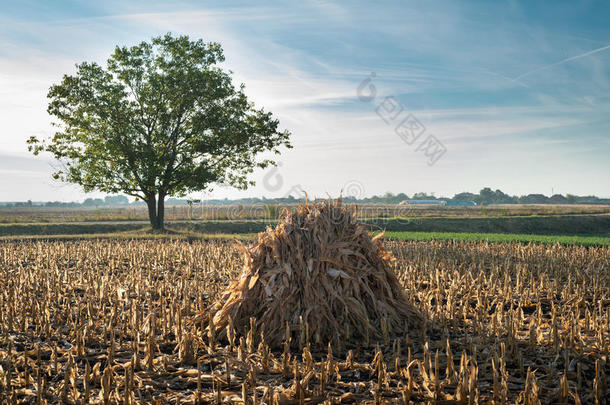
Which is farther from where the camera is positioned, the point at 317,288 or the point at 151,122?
the point at 151,122

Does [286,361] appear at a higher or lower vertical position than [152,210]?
lower

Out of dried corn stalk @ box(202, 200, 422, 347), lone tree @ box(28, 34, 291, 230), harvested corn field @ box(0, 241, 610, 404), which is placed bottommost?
harvested corn field @ box(0, 241, 610, 404)

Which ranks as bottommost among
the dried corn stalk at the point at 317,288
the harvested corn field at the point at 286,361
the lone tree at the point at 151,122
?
the harvested corn field at the point at 286,361

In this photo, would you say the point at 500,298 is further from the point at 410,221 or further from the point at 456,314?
the point at 410,221

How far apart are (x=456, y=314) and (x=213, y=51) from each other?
30.8m

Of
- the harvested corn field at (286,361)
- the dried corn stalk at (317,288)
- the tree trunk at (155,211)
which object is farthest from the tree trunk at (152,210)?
the dried corn stalk at (317,288)

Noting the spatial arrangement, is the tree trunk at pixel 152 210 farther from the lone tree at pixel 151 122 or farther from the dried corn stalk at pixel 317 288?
the dried corn stalk at pixel 317 288

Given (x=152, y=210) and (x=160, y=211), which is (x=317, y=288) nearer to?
(x=160, y=211)

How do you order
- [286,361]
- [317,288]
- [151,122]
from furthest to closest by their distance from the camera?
[151,122] → [317,288] → [286,361]

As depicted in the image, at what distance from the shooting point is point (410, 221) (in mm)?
37656

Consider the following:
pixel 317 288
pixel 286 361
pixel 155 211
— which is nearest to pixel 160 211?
pixel 155 211

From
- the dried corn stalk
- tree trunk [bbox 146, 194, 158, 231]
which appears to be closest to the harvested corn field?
the dried corn stalk

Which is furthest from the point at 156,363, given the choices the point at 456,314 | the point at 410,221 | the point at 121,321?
the point at 410,221

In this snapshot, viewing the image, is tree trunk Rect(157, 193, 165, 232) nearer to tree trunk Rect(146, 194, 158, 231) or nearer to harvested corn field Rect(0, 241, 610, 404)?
tree trunk Rect(146, 194, 158, 231)
